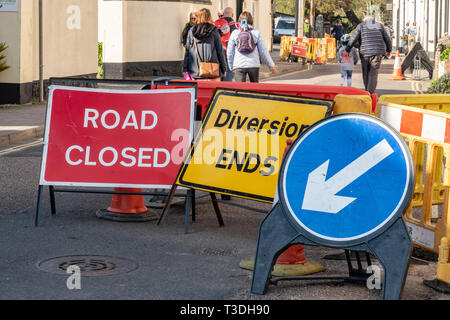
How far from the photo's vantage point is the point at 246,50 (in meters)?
→ 14.5

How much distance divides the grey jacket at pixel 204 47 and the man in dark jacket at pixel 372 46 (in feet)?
14.7

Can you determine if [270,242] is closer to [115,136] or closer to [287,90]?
[115,136]

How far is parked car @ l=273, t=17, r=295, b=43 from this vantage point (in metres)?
63.7

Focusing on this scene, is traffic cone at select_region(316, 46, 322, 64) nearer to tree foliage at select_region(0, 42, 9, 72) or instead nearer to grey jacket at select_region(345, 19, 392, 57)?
grey jacket at select_region(345, 19, 392, 57)

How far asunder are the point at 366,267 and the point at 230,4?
3189cm

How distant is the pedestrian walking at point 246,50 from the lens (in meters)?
14.5

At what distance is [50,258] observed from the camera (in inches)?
260

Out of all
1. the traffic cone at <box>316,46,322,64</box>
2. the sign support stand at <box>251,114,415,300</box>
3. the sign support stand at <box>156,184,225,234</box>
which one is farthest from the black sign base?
the traffic cone at <box>316,46,322,64</box>

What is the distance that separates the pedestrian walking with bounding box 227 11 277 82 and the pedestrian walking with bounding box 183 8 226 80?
2.61 ft

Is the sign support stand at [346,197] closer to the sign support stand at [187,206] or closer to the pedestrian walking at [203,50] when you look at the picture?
the sign support stand at [187,206]

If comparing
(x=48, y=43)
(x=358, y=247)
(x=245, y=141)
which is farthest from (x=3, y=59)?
(x=358, y=247)

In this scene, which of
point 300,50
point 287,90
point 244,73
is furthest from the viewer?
point 300,50

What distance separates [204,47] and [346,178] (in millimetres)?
8440

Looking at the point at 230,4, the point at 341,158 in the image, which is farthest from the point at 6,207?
the point at 230,4
